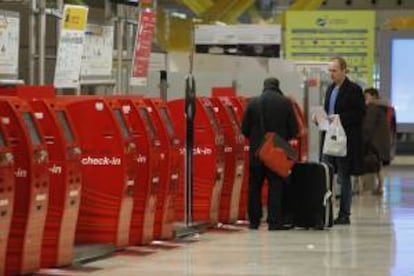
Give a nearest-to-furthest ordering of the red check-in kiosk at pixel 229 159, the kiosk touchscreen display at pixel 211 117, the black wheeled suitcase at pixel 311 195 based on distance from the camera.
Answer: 1. the black wheeled suitcase at pixel 311 195
2. the kiosk touchscreen display at pixel 211 117
3. the red check-in kiosk at pixel 229 159

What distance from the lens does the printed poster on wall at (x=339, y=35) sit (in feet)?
70.1

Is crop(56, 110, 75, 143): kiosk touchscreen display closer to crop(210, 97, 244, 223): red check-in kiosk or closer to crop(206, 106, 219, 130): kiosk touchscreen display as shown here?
crop(206, 106, 219, 130): kiosk touchscreen display

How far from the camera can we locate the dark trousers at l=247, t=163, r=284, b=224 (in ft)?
35.6

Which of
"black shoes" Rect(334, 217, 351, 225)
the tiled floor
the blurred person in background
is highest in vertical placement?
the blurred person in background

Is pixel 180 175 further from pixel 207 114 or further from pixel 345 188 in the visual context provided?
pixel 345 188

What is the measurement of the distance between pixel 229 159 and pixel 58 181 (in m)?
3.91

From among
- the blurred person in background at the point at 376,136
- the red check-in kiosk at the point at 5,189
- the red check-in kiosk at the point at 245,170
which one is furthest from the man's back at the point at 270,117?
the blurred person in background at the point at 376,136

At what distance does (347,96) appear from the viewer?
11.2 meters

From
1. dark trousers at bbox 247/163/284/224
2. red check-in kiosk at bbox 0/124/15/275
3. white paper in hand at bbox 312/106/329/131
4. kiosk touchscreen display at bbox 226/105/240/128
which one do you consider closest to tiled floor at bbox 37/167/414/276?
dark trousers at bbox 247/163/284/224

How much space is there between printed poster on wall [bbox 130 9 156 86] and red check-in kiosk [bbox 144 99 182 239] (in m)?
0.89

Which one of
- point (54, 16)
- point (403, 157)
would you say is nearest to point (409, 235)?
point (54, 16)

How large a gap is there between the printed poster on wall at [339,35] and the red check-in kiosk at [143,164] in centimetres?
1231

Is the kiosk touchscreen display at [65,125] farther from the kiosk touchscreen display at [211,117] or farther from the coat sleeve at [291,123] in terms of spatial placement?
the coat sleeve at [291,123]

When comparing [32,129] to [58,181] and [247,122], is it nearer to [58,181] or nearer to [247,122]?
[58,181]
